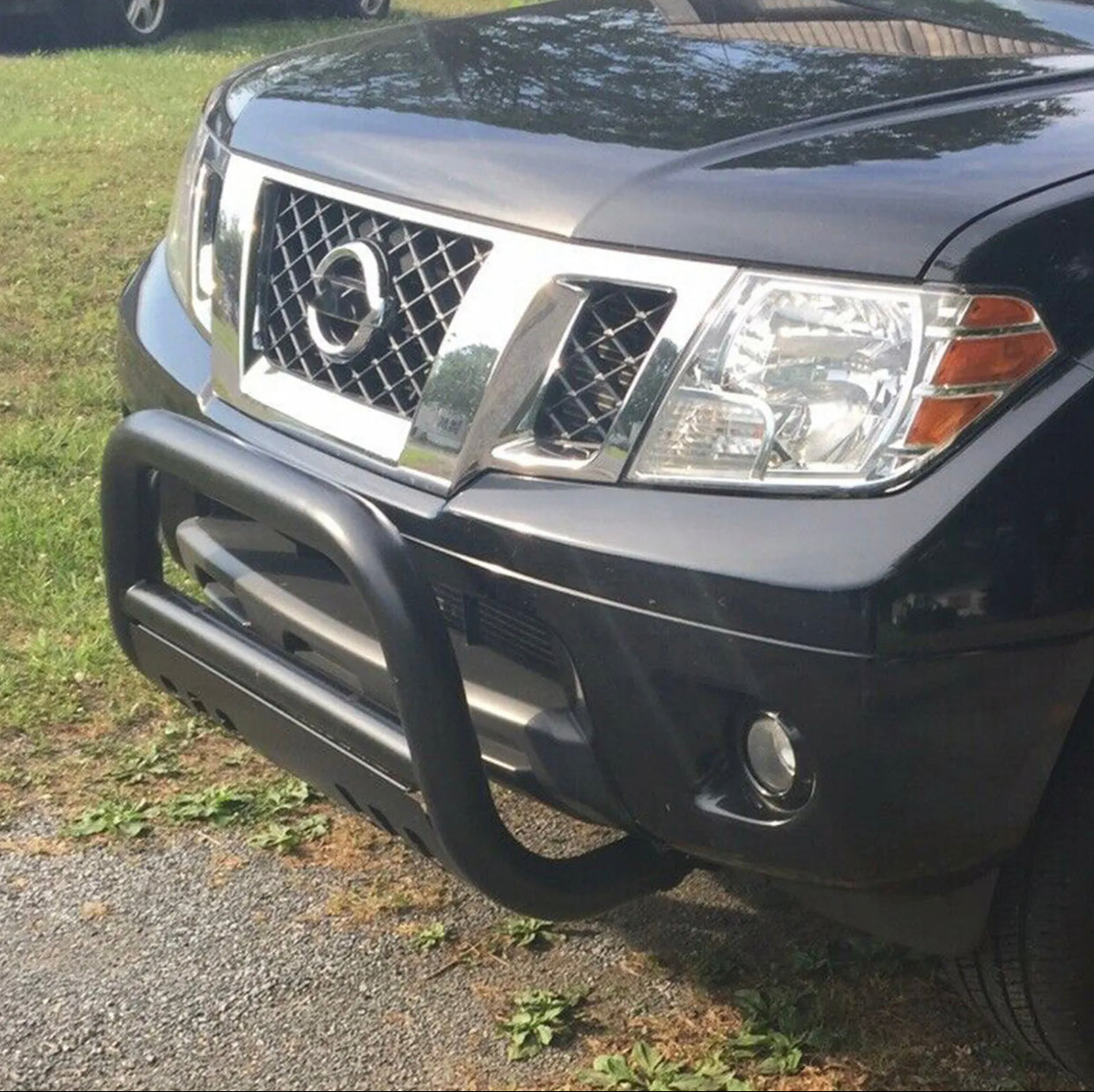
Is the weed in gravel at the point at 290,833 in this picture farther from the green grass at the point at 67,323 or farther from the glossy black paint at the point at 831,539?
the glossy black paint at the point at 831,539

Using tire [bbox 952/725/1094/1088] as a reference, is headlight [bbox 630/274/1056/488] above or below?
above

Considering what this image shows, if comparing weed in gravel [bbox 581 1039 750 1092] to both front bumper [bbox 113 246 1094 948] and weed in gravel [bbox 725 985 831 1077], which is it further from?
front bumper [bbox 113 246 1094 948]

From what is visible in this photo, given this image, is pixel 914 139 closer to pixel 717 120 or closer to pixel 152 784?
pixel 717 120

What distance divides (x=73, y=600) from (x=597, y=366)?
7.26ft

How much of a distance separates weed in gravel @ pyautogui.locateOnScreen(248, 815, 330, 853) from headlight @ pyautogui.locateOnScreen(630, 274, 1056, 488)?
131cm

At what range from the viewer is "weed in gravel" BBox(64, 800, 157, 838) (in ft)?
11.0

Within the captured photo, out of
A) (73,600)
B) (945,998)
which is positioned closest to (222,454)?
(945,998)

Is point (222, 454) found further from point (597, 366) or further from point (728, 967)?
point (728, 967)

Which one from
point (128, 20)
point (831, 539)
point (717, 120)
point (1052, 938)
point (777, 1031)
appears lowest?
point (128, 20)

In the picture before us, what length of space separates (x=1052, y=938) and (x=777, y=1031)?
517 mm

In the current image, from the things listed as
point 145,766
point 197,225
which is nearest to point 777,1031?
point 145,766

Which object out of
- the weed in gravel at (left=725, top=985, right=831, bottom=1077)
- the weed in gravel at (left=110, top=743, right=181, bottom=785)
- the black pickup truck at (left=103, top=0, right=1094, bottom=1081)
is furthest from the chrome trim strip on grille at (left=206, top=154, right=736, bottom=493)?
the weed in gravel at (left=110, top=743, right=181, bottom=785)

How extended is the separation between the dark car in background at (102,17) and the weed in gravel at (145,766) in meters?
10.1

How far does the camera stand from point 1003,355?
2195mm
